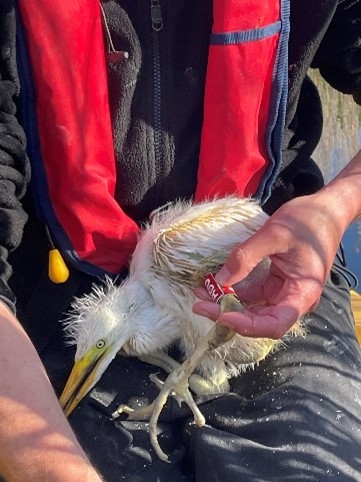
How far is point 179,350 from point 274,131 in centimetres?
38

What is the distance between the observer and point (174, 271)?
54.7 inches

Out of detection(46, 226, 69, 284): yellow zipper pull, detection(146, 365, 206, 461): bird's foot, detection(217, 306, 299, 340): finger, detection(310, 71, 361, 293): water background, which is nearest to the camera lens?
detection(217, 306, 299, 340): finger

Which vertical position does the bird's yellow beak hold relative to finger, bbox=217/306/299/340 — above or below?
below

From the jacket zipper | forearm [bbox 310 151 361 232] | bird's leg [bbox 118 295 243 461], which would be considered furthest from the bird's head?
forearm [bbox 310 151 361 232]

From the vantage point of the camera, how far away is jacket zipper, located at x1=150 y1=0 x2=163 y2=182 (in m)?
1.38

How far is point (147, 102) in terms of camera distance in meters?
1.41

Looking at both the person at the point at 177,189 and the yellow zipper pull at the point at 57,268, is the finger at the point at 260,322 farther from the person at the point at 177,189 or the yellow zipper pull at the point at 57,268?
the yellow zipper pull at the point at 57,268

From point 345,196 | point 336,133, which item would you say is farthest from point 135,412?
point 336,133

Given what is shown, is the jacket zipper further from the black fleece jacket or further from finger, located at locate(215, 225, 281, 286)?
finger, located at locate(215, 225, 281, 286)

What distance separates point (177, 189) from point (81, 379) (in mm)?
336

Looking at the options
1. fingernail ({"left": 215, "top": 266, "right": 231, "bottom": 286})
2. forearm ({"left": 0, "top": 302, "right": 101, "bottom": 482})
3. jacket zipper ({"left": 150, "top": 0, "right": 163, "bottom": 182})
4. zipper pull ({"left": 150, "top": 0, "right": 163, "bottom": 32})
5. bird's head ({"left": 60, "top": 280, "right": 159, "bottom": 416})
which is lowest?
bird's head ({"left": 60, "top": 280, "right": 159, "bottom": 416})

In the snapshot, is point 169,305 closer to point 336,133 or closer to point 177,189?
point 177,189


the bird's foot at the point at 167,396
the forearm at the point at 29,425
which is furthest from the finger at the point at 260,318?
the forearm at the point at 29,425

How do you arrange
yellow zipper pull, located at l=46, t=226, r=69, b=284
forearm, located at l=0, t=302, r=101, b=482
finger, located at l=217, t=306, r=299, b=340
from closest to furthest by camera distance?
forearm, located at l=0, t=302, r=101, b=482
finger, located at l=217, t=306, r=299, b=340
yellow zipper pull, located at l=46, t=226, r=69, b=284
